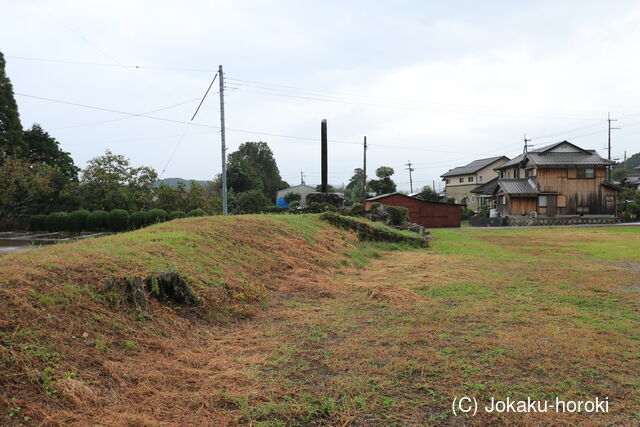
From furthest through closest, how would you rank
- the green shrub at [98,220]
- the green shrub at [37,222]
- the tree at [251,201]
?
the tree at [251,201] < the green shrub at [37,222] < the green shrub at [98,220]

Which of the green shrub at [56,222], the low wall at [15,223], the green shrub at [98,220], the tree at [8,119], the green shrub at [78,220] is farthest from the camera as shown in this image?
the tree at [8,119]

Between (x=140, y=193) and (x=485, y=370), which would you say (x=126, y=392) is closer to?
(x=485, y=370)

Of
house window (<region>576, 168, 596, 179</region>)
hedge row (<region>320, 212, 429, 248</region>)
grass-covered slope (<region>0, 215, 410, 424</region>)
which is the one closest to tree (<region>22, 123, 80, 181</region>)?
hedge row (<region>320, 212, 429, 248</region>)

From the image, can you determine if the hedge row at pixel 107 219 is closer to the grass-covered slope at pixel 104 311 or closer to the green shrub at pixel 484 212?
the grass-covered slope at pixel 104 311

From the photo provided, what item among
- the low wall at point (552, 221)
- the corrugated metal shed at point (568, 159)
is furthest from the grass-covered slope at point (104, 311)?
the corrugated metal shed at point (568, 159)

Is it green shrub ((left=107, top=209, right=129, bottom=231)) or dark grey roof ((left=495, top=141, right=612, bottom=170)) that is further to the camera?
dark grey roof ((left=495, top=141, right=612, bottom=170))

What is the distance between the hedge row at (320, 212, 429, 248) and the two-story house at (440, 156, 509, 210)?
3838 centimetres

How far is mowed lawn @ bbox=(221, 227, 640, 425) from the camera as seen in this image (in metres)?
3.31

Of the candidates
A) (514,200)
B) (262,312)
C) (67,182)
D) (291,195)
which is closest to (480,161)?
(514,200)

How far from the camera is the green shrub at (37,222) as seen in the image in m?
26.6

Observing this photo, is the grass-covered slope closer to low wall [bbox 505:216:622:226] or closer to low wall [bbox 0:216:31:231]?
low wall [bbox 0:216:31:231]

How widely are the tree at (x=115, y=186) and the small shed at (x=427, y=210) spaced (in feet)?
60.8

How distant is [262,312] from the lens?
6.57 meters

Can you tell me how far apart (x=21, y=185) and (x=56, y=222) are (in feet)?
10.9
